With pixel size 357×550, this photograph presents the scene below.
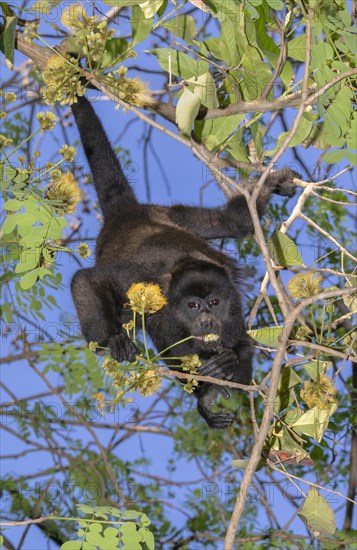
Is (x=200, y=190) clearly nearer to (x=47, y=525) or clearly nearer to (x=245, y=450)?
(x=245, y=450)

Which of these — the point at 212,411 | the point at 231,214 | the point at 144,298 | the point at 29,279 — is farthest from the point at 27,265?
the point at 231,214

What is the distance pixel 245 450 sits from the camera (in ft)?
17.6

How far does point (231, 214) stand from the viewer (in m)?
4.09

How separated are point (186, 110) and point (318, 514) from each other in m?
1.46

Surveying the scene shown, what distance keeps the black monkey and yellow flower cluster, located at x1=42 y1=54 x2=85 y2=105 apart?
1.13 meters

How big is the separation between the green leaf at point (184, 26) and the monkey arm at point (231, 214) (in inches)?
45.0

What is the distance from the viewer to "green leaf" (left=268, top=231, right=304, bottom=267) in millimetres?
2822

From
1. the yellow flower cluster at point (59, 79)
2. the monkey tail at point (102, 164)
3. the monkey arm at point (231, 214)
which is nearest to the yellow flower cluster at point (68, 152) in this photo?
the yellow flower cluster at point (59, 79)

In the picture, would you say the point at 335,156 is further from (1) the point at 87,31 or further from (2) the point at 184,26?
(1) the point at 87,31

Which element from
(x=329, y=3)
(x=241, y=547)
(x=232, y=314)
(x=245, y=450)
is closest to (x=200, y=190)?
(x=232, y=314)

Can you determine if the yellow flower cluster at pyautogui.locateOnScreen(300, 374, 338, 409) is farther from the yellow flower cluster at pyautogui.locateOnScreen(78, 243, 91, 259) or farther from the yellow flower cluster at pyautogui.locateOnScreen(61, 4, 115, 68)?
the yellow flower cluster at pyautogui.locateOnScreen(61, 4, 115, 68)

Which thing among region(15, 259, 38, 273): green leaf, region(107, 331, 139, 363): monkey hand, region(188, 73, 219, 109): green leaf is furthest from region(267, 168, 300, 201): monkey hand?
region(15, 259, 38, 273): green leaf

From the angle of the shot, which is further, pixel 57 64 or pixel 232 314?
pixel 232 314

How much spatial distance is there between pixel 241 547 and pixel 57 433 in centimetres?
175
